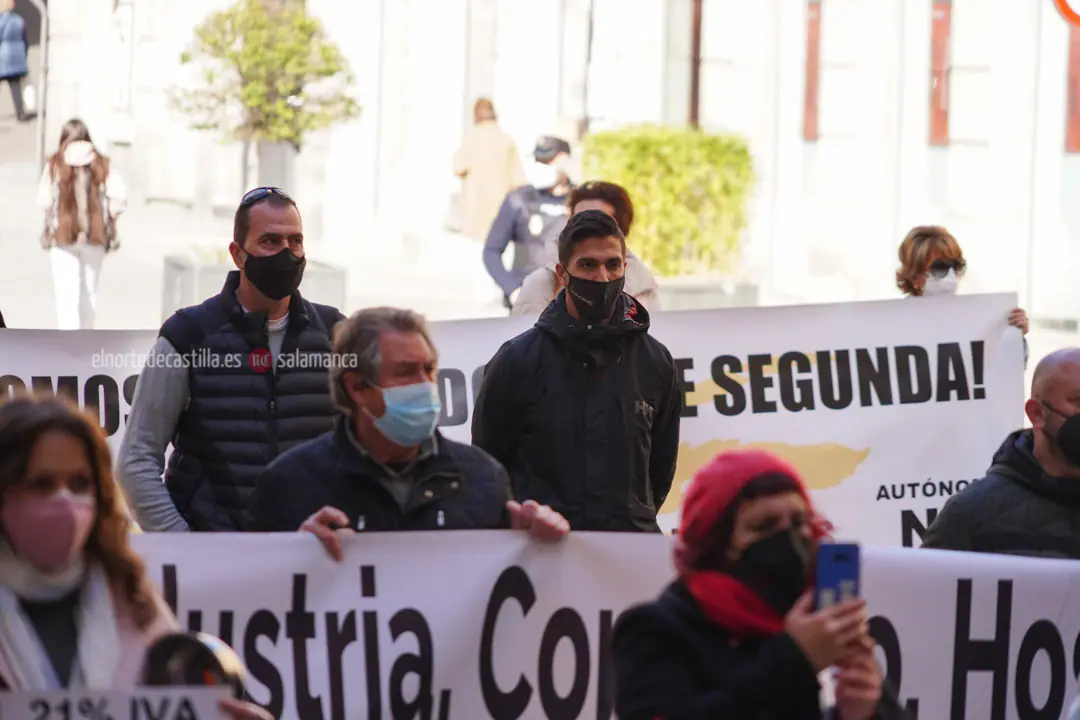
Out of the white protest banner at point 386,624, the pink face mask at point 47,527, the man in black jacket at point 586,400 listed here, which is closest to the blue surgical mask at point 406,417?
the white protest banner at point 386,624

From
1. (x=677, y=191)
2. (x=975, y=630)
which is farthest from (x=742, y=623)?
(x=677, y=191)

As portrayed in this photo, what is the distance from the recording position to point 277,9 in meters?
18.9

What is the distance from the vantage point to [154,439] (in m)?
6.20

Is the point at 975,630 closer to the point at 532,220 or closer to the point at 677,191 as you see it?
the point at 532,220

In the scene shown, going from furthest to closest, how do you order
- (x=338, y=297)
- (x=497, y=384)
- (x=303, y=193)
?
1. (x=303, y=193)
2. (x=338, y=297)
3. (x=497, y=384)

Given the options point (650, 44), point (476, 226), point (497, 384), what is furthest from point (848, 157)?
point (497, 384)

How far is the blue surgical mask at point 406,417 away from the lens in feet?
17.0

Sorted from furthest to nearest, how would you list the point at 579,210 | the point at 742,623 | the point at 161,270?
the point at 161,270
the point at 579,210
the point at 742,623

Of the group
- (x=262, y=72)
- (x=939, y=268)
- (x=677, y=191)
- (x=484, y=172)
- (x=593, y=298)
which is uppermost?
(x=262, y=72)

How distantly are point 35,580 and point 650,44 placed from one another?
17204 mm

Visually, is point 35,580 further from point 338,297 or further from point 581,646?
point 338,297

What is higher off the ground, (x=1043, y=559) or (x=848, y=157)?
(x=848, y=157)

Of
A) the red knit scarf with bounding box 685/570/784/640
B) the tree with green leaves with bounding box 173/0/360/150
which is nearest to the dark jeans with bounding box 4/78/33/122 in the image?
the tree with green leaves with bounding box 173/0/360/150

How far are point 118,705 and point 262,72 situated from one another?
15361 mm
